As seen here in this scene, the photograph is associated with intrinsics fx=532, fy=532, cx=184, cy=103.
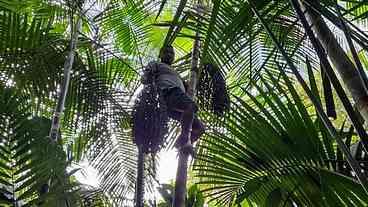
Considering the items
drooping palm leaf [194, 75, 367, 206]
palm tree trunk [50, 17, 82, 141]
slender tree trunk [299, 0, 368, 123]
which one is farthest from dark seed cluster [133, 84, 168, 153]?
slender tree trunk [299, 0, 368, 123]

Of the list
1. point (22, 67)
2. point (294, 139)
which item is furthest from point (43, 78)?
point (294, 139)

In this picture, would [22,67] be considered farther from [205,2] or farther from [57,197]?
[57,197]

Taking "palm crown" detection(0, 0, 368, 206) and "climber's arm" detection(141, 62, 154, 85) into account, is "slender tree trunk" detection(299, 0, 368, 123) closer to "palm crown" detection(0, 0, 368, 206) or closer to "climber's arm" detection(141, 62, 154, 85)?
"palm crown" detection(0, 0, 368, 206)

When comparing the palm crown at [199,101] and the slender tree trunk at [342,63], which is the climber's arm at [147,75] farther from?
the slender tree trunk at [342,63]

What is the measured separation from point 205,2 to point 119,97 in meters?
0.74

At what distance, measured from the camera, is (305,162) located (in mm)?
1328

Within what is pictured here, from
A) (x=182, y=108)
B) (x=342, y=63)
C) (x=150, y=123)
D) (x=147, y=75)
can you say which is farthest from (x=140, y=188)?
(x=342, y=63)

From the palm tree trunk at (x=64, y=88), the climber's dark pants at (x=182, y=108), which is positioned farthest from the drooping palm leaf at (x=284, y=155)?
the palm tree trunk at (x=64, y=88)

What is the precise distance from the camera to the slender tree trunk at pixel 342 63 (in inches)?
38.0

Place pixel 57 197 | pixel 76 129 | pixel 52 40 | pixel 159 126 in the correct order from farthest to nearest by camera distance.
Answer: pixel 76 129 < pixel 52 40 < pixel 159 126 < pixel 57 197

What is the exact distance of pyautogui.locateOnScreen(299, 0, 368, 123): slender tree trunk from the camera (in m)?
0.96

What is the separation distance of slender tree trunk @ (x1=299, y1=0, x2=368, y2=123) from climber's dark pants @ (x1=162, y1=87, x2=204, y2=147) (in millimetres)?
1097

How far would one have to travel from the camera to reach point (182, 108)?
2340 millimetres

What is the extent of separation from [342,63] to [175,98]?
4.64 ft
